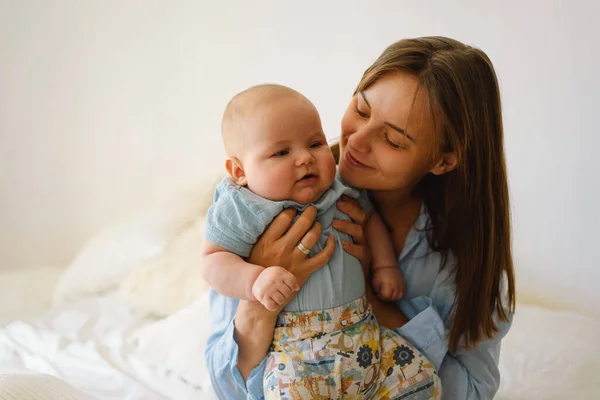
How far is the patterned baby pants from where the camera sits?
3.95 ft

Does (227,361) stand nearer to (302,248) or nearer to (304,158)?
(302,248)

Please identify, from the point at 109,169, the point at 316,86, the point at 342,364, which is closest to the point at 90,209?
the point at 109,169

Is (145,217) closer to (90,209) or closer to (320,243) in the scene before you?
(90,209)

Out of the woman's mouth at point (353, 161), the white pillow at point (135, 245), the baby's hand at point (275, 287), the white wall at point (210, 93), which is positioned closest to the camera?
the baby's hand at point (275, 287)

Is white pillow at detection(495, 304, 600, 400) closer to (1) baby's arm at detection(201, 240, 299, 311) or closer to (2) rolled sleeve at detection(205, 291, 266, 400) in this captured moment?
(2) rolled sleeve at detection(205, 291, 266, 400)

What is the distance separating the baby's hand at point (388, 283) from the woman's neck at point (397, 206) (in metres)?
0.13

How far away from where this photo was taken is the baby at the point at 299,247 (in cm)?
121

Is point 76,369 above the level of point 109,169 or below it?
below

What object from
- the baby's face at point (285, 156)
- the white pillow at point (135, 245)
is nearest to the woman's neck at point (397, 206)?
the baby's face at point (285, 156)

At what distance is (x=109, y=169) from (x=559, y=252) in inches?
71.1

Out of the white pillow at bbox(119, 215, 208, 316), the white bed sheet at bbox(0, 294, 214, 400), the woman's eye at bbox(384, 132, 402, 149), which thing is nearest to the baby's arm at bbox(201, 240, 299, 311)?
the woman's eye at bbox(384, 132, 402, 149)

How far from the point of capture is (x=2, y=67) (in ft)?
8.77

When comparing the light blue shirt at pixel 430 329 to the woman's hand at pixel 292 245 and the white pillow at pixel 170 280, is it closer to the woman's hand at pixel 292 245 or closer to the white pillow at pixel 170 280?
the woman's hand at pixel 292 245

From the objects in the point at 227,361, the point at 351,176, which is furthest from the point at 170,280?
the point at 351,176
